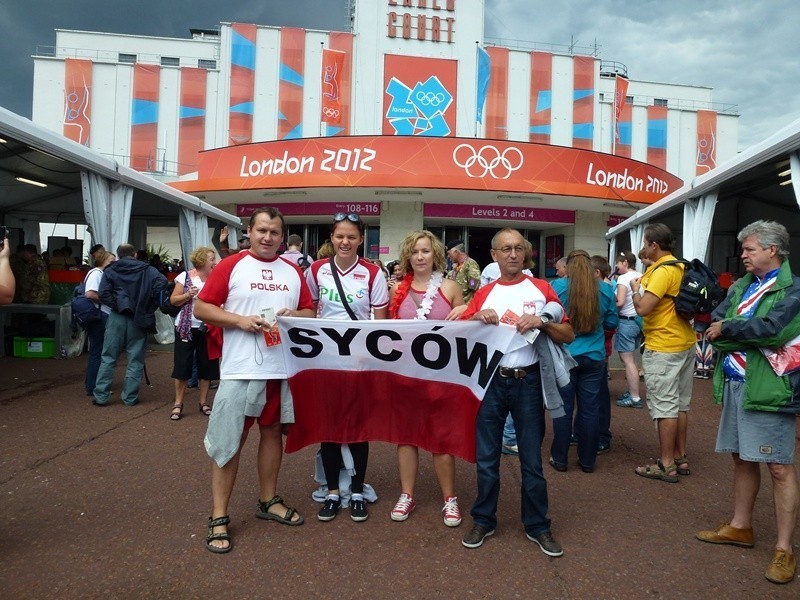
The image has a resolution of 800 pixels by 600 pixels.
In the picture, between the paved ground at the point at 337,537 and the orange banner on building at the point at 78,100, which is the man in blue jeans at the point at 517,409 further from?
the orange banner on building at the point at 78,100

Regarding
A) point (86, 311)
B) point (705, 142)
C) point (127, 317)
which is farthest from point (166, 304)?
point (705, 142)

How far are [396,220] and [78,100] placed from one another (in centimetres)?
2276

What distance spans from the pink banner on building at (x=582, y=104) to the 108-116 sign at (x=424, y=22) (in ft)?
25.9

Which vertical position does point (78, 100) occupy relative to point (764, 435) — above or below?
above

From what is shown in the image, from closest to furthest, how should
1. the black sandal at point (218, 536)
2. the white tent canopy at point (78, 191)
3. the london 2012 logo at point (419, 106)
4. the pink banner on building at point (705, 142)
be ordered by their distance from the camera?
the black sandal at point (218, 536) → the white tent canopy at point (78, 191) → the london 2012 logo at point (419, 106) → the pink banner on building at point (705, 142)

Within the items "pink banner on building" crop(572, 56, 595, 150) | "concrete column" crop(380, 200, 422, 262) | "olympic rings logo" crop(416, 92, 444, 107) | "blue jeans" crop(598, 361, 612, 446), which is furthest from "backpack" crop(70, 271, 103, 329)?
"pink banner on building" crop(572, 56, 595, 150)

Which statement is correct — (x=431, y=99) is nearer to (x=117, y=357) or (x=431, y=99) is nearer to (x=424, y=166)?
(x=424, y=166)

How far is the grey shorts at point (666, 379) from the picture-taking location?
416cm

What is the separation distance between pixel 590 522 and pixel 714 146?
3807 centimetres

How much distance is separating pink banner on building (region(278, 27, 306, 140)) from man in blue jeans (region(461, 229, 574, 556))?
28.3m

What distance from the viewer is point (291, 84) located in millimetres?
29266

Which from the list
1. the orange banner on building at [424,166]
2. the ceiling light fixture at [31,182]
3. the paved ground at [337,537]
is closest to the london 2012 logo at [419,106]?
the orange banner on building at [424,166]

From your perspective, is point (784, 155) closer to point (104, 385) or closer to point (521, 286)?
point (521, 286)

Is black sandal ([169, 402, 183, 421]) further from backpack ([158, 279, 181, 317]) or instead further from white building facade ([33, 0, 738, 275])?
white building facade ([33, 0, 738, 275])
